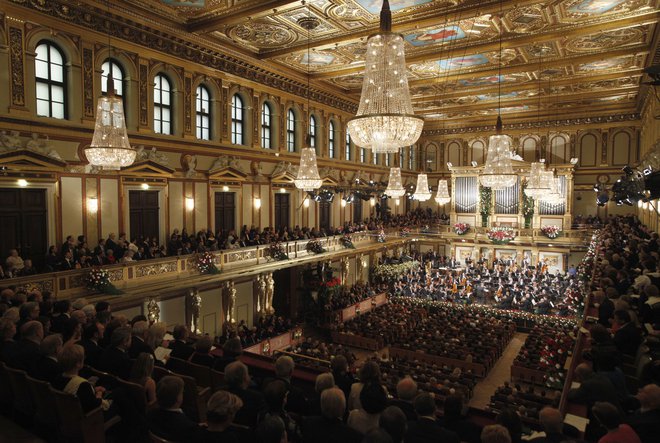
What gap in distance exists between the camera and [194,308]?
1608 cm

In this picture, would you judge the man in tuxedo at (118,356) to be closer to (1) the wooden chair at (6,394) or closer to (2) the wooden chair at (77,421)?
(2) the wooden chair at (77,421)

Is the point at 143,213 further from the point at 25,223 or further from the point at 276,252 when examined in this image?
the point at 276,252

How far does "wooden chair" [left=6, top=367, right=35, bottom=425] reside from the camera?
14.6ft

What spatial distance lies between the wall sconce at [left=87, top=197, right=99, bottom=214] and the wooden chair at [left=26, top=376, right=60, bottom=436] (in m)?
11.0

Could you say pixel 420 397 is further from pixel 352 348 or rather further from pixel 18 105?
pixel 352 348

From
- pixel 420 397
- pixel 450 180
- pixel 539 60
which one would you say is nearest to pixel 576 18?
pixel 539 60

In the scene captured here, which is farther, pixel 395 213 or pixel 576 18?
pixel 395 213

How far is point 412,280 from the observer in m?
28.3

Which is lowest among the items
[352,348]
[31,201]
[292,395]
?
[352,348]

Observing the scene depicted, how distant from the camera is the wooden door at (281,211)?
22391 mm

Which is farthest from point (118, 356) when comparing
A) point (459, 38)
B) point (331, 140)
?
point (331, 140)

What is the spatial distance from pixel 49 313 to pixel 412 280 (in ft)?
78.0

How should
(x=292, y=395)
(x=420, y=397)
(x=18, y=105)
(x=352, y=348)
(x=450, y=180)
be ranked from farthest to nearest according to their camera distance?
1. (x=450, y=180)
2. (x=352, y=348)
3. (x=18, y=105)
4. (x=292, y=395)
5. (x=420, y=397)

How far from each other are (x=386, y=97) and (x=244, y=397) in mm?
4244
